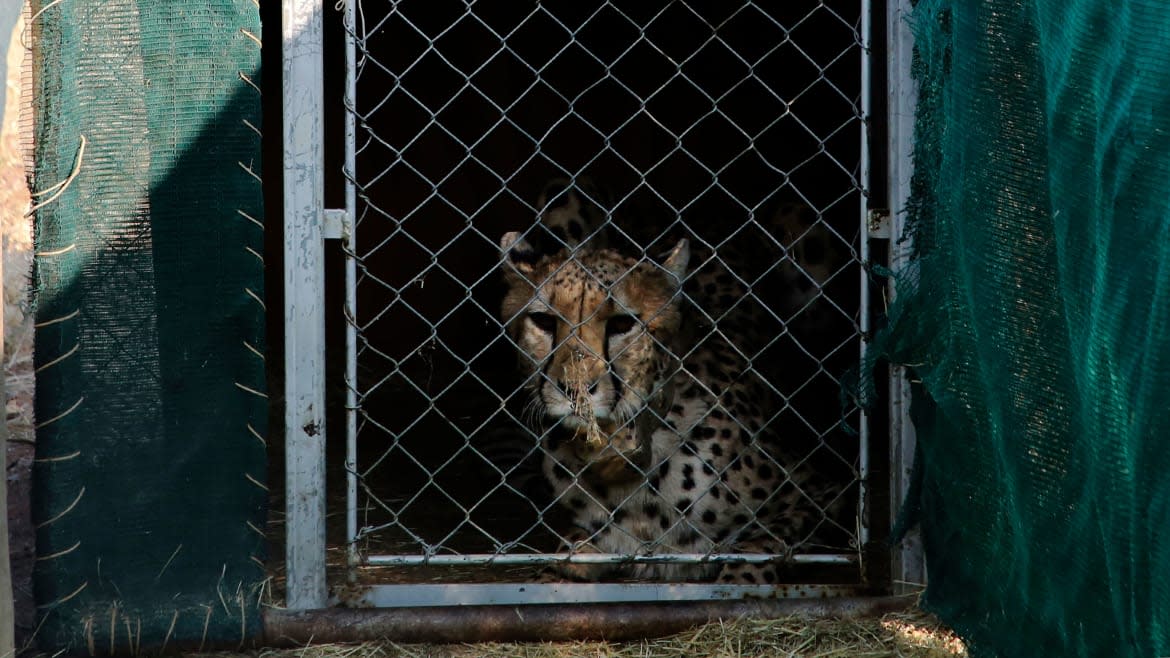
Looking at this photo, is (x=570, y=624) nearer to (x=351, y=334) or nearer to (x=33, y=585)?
(x=351, y=334)

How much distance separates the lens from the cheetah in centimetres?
365

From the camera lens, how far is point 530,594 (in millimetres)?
3289

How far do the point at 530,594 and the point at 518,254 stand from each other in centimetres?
111

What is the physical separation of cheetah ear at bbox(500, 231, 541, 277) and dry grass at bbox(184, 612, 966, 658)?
1209mm

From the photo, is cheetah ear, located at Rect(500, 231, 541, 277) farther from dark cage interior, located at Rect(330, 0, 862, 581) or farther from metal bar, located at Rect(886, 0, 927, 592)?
metal bar, located at Rect(886, 0, 927, 592)

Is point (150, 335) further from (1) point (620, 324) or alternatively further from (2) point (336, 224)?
(1) point (620, 324)

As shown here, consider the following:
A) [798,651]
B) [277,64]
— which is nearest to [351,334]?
[798,651]

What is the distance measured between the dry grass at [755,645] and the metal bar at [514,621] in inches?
0.9

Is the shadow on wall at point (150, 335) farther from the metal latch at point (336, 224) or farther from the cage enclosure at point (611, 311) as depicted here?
the cage enclosure at point (611, 311)

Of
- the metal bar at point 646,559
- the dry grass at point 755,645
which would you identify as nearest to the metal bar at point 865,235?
the metal bar at point 646,559

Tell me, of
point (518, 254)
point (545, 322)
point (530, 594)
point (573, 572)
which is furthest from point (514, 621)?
point (518, 254)

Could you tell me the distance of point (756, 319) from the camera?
484cm

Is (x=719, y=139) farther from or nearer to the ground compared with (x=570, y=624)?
farther from the ground

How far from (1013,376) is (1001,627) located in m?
0.59
